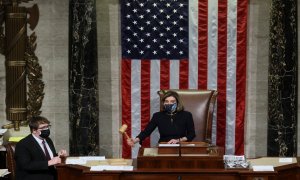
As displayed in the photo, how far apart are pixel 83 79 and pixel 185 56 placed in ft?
5.46

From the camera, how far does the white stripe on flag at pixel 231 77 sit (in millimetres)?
9469

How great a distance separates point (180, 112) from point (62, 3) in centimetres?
280

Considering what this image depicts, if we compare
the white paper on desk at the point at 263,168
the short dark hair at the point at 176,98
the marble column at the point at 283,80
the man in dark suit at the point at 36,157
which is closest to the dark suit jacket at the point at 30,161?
the man in dark suit at the point at 36,157

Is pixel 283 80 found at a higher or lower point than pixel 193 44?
lower

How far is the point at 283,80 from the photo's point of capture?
9.31 metres

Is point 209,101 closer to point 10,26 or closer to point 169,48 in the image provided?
point 169,48

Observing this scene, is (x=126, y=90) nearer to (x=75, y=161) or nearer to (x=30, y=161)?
(x=75, y=161)

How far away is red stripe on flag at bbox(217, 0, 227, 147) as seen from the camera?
9484mm

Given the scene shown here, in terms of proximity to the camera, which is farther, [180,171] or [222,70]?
[222,70]

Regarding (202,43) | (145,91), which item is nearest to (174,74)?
(145,91)

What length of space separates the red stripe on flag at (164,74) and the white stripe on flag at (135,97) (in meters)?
0.35

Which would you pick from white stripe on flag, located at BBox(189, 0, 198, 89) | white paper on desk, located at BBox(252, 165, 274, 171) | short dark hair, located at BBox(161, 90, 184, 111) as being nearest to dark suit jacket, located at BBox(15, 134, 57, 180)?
short dark hair, located at BBox(161, 90, 184, 111)

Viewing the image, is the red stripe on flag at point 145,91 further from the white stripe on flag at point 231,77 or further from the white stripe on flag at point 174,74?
the white stripe on flag at point 231,77

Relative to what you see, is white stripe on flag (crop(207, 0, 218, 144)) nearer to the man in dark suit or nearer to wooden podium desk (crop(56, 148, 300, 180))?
wooden podium desk (crop(56, 148, 300, 180))
